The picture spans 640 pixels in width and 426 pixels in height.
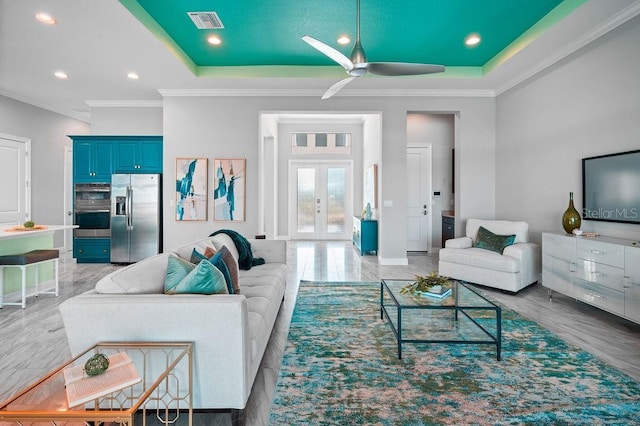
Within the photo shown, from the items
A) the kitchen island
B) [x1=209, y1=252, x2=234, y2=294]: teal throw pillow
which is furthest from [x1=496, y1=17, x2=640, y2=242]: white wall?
the kitchen island

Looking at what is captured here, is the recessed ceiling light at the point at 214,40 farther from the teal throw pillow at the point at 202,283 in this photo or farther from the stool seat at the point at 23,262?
the teal throw pillow at the point at 202,283

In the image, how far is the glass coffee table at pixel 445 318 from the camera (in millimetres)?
2350

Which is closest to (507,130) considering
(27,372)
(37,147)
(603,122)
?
(603,122)

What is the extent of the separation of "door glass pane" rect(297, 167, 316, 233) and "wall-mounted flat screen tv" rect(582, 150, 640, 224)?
619 cm

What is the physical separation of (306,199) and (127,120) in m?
4.51

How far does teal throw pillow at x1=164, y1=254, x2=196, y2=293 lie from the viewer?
196 centimetres

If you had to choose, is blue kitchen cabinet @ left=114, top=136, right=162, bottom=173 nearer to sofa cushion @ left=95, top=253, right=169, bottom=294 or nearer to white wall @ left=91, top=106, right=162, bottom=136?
white wall @ left=91, top=106, right=162, bottom=136

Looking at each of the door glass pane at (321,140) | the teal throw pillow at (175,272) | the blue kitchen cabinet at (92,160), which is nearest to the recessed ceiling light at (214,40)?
the blue kitchen cabinet at (92,160)

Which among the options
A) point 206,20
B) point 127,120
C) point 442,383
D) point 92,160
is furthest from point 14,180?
point 442,383

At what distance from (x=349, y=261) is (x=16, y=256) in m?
4.51

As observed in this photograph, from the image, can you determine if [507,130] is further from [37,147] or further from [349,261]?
[37,147]

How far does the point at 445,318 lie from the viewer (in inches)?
123

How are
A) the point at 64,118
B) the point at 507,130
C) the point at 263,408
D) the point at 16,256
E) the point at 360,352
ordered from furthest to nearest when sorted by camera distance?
the point at 64,118 → the point at 507,130 → the point at 16,256 → the point at 360,352 → the point at 263,408

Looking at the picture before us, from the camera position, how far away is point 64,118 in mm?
7070
